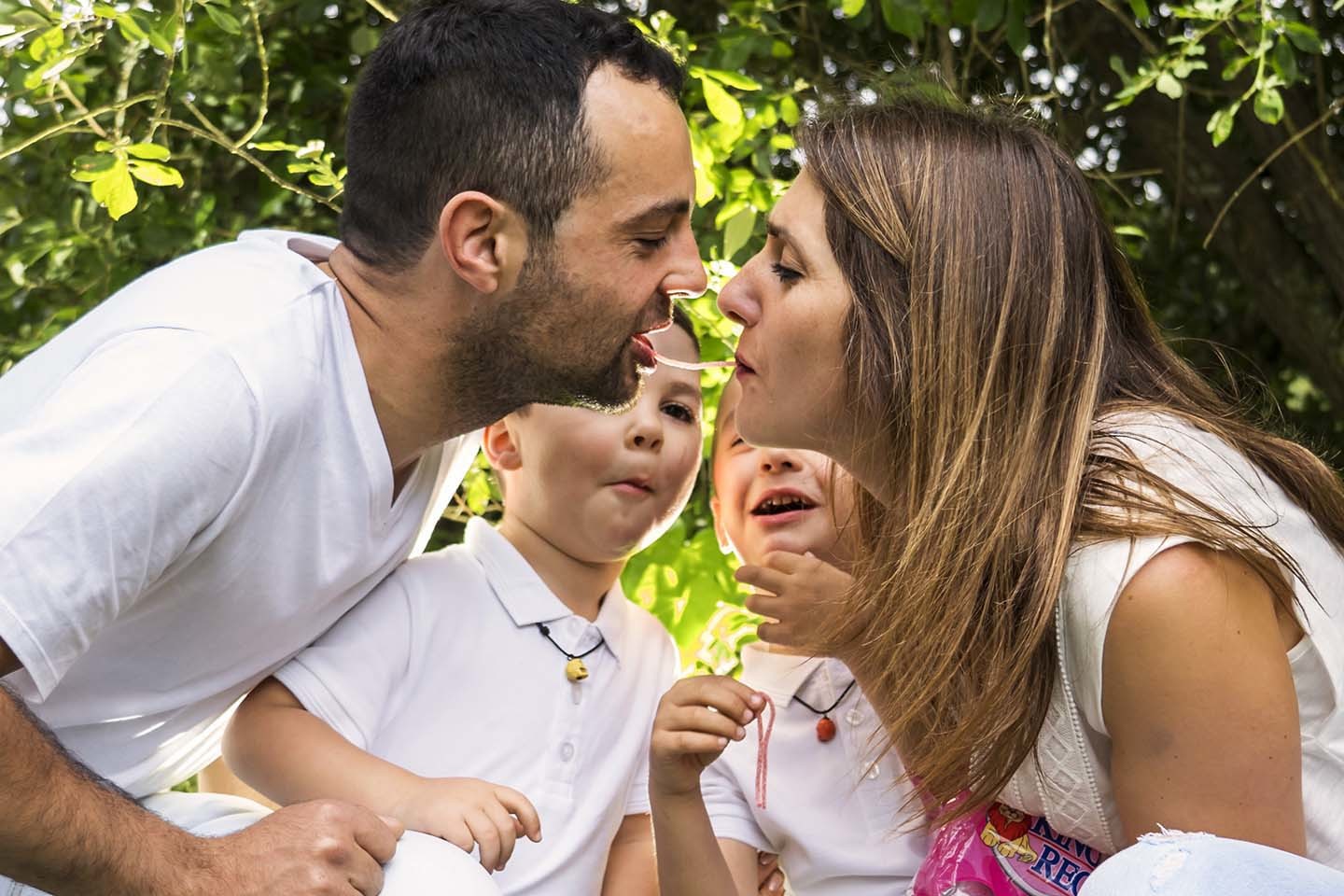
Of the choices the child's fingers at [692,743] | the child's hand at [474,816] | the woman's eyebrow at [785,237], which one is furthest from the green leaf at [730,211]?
the child's hand at [474,816]

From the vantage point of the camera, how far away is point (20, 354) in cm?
303

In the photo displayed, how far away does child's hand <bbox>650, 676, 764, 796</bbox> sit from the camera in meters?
1.83

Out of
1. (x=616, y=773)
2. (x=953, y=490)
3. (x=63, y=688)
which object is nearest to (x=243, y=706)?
(x=63, y=688)

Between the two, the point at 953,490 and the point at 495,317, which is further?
the point at 495,317

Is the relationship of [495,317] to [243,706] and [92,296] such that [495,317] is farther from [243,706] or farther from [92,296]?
[92,296]

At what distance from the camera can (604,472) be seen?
2.24 metres

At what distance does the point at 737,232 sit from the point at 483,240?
1.99ft

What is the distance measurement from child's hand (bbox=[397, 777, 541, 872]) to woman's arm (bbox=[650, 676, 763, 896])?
0.62 ft

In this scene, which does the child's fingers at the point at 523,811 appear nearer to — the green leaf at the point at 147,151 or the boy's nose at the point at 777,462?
the boy's nose at the point at 777,462

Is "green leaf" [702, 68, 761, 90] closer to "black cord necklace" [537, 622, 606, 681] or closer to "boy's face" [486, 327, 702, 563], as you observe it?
"boy's face" [486, 327, 702, 563]

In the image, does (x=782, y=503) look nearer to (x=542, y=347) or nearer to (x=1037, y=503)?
(x=542, y=347)

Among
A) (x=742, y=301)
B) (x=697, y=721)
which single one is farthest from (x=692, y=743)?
(x=742, y=301)

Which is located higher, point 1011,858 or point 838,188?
point 838,188

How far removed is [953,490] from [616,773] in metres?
0.66
